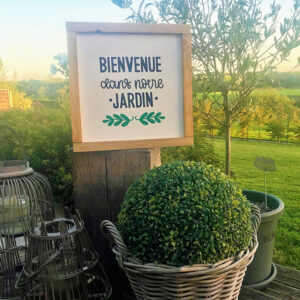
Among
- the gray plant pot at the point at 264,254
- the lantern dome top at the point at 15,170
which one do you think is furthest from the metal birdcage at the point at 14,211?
the gray plant pot at the point at 264,254

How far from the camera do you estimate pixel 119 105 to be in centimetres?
191

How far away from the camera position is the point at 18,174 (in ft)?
5.91

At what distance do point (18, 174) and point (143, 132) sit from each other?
0.69 m

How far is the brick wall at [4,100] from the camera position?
16.0ft

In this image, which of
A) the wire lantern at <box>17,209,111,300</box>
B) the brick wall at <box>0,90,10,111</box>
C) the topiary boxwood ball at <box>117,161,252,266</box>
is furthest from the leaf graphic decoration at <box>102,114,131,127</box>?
the brick wall at <box>0,90,10,111</box>

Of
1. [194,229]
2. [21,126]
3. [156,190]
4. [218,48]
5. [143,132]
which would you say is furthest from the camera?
[21,126]

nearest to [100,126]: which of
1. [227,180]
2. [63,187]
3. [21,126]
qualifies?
[227,180]

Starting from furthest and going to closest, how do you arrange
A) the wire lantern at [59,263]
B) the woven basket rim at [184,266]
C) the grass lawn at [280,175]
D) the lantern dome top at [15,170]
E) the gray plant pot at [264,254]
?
the grass lawn at [280,175]
the gray plant pot at [264,254]
the lantern dome top at [15,170]
the wire lantern at [59,263]
the woven basket rim at [184,266]

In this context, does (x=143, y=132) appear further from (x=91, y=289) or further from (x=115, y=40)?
(x=91, y=289)

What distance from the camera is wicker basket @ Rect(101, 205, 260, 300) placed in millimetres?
→ 1352

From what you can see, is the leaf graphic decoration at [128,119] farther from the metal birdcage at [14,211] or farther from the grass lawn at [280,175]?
the grass lawn at [280,175]

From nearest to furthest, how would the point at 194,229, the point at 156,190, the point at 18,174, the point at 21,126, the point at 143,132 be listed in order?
the point at 194,229
the point at 156,190
the point at 18,174
the point at 143,132
the point at 21,126

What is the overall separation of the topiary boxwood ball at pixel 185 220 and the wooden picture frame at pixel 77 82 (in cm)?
39

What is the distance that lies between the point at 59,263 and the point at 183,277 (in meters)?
0.56
